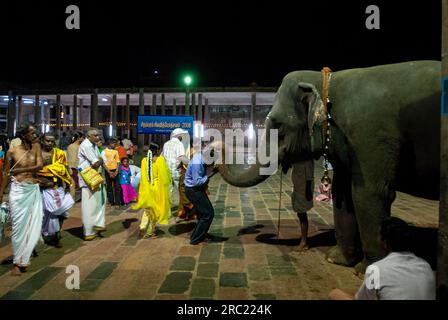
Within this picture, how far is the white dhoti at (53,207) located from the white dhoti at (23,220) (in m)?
0.76

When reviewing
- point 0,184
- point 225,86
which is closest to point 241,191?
point 0,184

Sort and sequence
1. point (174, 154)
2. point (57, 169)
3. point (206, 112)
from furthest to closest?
point (206, 112) → point (174, 154) → point (57, 169)

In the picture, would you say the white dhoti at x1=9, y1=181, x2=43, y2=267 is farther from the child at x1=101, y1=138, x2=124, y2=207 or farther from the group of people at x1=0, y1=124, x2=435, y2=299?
the child at x1=101, y1=138, x2=124, y2=207

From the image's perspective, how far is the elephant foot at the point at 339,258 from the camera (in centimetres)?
474

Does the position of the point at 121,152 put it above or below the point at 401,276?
above

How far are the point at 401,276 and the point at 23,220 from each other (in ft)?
14.3

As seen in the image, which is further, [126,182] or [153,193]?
[126,182]

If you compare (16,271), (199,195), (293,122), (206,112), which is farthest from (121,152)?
(206,112)

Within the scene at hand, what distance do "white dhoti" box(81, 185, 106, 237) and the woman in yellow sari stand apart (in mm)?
662

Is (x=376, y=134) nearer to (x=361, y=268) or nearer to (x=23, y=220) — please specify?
(x=361, y=268)

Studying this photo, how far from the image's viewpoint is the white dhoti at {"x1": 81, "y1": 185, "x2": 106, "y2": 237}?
5988 millimetres

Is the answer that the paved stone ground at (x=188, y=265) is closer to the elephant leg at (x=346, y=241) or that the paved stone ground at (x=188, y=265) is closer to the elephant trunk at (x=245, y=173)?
the elephant leg at (x=346, y=241)

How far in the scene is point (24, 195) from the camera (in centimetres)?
460
